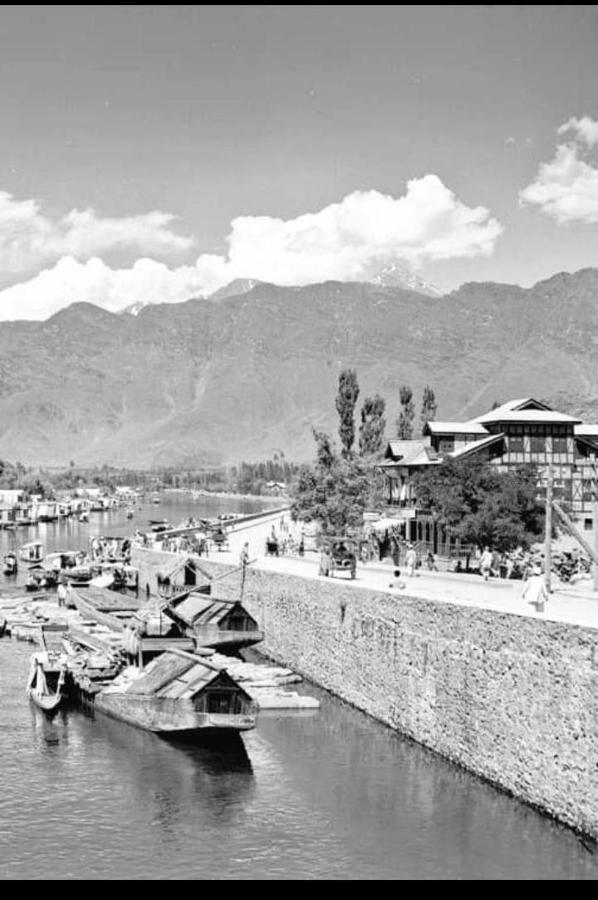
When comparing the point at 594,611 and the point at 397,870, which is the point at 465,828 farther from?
the point at 594,611

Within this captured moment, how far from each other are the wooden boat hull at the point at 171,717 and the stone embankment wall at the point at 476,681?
5488mm

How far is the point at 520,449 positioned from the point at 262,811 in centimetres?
4515

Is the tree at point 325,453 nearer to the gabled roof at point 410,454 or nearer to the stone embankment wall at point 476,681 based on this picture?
the gabled roof at point 410,454

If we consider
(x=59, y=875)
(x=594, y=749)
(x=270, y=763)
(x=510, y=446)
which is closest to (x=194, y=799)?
(x=270, y=763)

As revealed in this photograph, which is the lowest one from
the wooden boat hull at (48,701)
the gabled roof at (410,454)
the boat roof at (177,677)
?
the wooden boat hull at (48,701)

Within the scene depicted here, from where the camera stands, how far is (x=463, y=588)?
40688 mm

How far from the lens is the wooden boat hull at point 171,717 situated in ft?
107

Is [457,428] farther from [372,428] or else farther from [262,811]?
[372,428]

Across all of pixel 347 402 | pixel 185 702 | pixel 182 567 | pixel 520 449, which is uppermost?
pixel 347 402

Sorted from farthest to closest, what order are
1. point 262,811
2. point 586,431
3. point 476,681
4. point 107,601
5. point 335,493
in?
point 335,493
point 586,431
point 107,601
point 476,681
point 262,811

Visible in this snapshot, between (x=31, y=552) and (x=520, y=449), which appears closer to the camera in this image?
(x=520, y=449)

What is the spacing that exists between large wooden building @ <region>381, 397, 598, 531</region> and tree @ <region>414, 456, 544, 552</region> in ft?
30.5

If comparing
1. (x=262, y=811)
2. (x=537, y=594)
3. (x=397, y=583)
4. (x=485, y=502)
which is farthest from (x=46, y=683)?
(x=485, y=502)

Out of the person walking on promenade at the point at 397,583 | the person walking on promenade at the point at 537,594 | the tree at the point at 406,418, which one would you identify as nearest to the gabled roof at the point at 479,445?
the person walking on promenade at the point at 397,583
